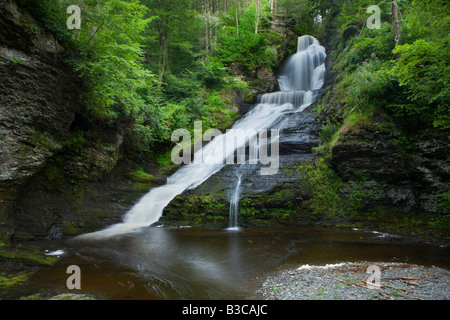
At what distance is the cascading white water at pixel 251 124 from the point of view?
9750mm

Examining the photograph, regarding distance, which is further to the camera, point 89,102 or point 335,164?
point 335,164

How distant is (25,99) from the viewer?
21.3ft

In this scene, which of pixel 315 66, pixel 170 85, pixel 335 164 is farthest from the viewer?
pixel 315 66

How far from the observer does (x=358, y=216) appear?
29.3 feet

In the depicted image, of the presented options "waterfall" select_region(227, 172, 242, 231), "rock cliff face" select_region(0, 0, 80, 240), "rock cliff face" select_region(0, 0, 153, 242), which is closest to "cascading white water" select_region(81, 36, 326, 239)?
"rock cliff face" select_region(0, 0, 153, 242)

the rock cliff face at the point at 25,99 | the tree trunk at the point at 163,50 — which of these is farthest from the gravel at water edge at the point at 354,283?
the tree trunk at the point at 163,50

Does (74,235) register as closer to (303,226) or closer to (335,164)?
(303,226)

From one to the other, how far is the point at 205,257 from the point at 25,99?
6.49 m

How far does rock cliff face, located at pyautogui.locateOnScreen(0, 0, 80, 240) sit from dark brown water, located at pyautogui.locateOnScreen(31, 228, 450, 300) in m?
2.47

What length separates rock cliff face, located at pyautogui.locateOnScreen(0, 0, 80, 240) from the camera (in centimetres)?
607

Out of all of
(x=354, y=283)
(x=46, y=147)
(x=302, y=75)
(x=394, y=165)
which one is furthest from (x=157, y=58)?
(x=354, y=283)

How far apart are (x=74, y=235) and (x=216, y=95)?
1227 centimetres

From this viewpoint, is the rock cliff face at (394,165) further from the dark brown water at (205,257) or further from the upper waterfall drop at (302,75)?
the upper waterfall drop at (302,75)
